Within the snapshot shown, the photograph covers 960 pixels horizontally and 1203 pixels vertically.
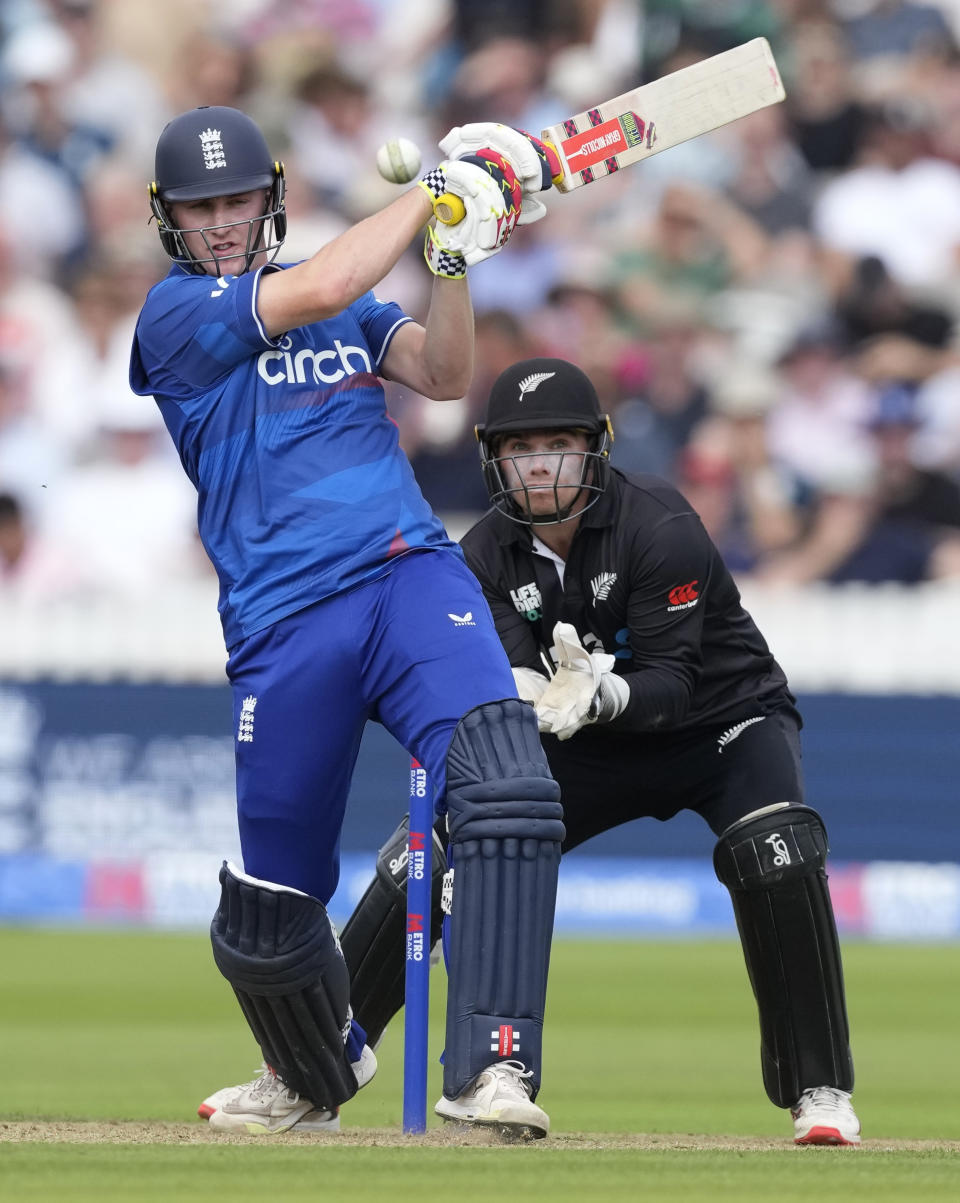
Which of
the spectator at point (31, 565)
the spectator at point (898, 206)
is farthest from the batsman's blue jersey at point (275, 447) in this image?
the spectator at point (898, 206)

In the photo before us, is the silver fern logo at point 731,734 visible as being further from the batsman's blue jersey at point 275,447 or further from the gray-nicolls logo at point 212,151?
the gray-nicolls logo at point 212,151

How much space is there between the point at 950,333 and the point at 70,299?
511 centimetres

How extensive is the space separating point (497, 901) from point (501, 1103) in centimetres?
34

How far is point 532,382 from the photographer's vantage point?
4.50 metres

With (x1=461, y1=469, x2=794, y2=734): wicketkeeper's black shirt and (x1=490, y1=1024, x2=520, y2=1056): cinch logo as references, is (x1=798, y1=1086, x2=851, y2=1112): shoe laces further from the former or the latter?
(x1=490, y1=1024, x2=520, y2=1056): cinch logo

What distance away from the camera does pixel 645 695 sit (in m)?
4.32

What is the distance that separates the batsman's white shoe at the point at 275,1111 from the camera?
4.31 meters

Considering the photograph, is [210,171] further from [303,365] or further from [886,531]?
[886,531]

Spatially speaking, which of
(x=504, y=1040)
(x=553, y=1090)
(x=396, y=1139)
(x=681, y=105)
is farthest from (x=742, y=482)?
(x=504, y=1040)

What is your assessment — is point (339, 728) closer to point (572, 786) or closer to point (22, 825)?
point (572, 786)

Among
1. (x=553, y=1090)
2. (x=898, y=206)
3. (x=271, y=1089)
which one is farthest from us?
(x=898, y=206)

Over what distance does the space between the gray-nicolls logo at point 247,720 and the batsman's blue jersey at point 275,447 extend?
13 centimetres

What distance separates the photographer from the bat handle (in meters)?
3.78

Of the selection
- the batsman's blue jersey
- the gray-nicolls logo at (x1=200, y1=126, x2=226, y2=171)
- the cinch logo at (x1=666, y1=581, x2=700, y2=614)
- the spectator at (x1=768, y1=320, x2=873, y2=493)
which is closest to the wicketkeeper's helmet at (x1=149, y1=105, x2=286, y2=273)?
the gray-nicolls logo at (x1=200, y1=126, x2=226, y2=171)
